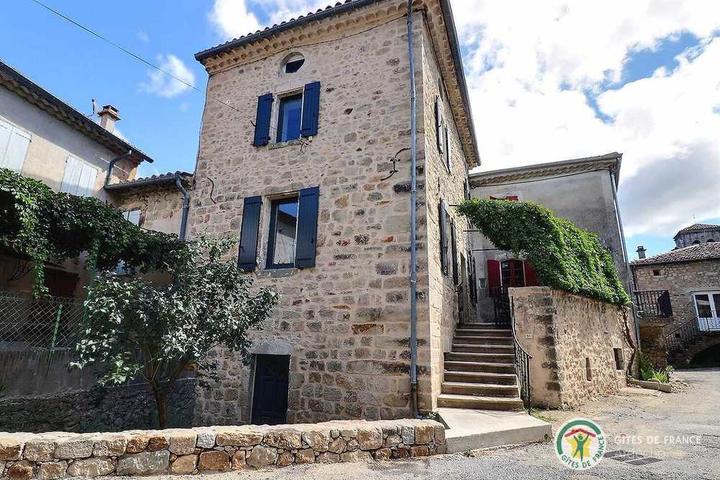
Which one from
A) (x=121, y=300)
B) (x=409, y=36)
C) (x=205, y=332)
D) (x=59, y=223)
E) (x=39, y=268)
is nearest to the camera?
(x=121, y=300)

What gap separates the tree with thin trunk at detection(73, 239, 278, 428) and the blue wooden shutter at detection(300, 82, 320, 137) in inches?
124

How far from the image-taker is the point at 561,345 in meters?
7.31

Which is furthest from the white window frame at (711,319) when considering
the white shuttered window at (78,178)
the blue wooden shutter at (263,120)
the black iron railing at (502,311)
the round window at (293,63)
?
the white shuttered window at (78,178)

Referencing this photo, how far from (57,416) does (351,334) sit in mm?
5101

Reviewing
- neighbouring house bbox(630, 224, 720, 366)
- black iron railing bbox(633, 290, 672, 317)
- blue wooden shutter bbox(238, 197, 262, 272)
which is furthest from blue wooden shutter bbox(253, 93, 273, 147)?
black iron railing bbox(633, 290, 672, 317)

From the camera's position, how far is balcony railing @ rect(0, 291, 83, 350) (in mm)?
6347

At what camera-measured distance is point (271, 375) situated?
22.4 ft

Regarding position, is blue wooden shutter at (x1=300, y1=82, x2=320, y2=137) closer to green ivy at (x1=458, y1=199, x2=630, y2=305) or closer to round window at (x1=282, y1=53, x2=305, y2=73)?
round window at (x1=282, y1=53, x2=305, y2=73)

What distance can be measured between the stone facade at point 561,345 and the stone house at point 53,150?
1033 centimetres

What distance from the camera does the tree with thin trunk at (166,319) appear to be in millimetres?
4332

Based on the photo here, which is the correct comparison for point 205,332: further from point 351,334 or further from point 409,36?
point 409,36

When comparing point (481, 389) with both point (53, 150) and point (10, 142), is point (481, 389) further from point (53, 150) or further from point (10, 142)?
point (53, 150)

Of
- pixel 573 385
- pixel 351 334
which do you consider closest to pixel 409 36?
pixel 351 334

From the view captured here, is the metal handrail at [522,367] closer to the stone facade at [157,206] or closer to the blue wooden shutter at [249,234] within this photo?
the blue wooden shutter at [249,234]
